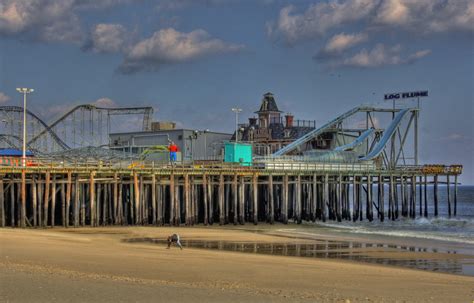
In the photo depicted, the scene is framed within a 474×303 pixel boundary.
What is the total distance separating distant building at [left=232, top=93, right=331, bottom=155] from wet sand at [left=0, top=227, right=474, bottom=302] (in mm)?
49635

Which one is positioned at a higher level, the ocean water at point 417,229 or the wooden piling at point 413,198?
the wooden piling at point 413,198

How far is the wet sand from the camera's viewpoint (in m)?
14.4

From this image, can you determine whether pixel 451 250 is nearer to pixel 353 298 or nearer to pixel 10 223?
pixel 353 298

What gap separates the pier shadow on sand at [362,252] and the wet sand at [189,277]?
2.77ft

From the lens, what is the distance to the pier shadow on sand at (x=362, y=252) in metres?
24.7

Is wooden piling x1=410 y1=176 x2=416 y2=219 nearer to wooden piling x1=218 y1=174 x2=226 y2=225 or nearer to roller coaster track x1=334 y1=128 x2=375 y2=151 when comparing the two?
roller coaster track x1=334 y1=128 x2=375 y2=151

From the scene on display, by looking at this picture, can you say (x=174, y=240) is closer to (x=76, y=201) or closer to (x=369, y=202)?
(x=76, y=201)

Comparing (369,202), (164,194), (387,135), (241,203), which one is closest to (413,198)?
(369,202)

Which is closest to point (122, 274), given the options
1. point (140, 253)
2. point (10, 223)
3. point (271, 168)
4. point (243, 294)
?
point (243, 294)

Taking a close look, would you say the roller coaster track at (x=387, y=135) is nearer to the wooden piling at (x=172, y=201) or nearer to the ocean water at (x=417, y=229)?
the ocean water at (x=417, y=229)

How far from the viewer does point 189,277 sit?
58.5 ft

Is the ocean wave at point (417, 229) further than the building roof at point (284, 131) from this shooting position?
No

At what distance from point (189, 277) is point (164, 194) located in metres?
29.1

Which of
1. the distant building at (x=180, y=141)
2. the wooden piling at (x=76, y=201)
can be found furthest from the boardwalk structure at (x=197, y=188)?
the distant building at (x=180, y=141)
